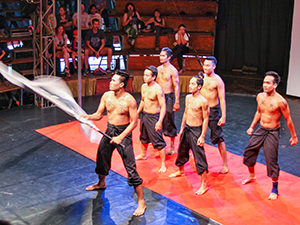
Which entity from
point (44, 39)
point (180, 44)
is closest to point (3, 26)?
point (44, 39)

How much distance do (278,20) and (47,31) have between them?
5.93 metres

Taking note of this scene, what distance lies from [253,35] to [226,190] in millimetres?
7056

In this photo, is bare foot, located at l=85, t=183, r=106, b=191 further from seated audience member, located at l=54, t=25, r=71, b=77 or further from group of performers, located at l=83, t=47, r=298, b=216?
seated audience member, located at l=54, t=25, r=71, b=77

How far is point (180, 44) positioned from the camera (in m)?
10.2

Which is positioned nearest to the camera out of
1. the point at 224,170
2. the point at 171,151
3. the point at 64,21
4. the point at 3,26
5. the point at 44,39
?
the point at 224,170

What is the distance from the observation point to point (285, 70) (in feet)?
32.6

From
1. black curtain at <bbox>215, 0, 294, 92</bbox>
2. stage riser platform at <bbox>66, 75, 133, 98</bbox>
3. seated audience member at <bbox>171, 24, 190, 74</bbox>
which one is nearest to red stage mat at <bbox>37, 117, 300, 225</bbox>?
stage riser platform at <bbox>66, 75, 133, 98</bbox>

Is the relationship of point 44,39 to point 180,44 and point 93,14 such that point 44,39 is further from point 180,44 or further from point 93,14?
point 180,44

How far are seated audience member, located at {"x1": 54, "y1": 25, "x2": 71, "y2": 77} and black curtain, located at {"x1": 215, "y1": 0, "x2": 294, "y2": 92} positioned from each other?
4.31 m

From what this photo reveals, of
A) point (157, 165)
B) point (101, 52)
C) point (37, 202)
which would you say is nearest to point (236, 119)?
point (157, 165)

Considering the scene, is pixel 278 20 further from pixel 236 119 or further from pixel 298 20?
pixel 236 119

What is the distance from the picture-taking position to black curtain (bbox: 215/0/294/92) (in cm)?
1061

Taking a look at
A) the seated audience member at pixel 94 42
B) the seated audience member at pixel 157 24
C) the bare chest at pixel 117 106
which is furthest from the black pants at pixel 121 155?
the seated audience member at pixel 157 24

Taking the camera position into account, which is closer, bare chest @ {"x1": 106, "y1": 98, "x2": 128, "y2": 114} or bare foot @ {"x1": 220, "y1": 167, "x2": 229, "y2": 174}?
bare chest @ {"x1": 106, "y1": 98, "x2": 128, "y2": 114}
